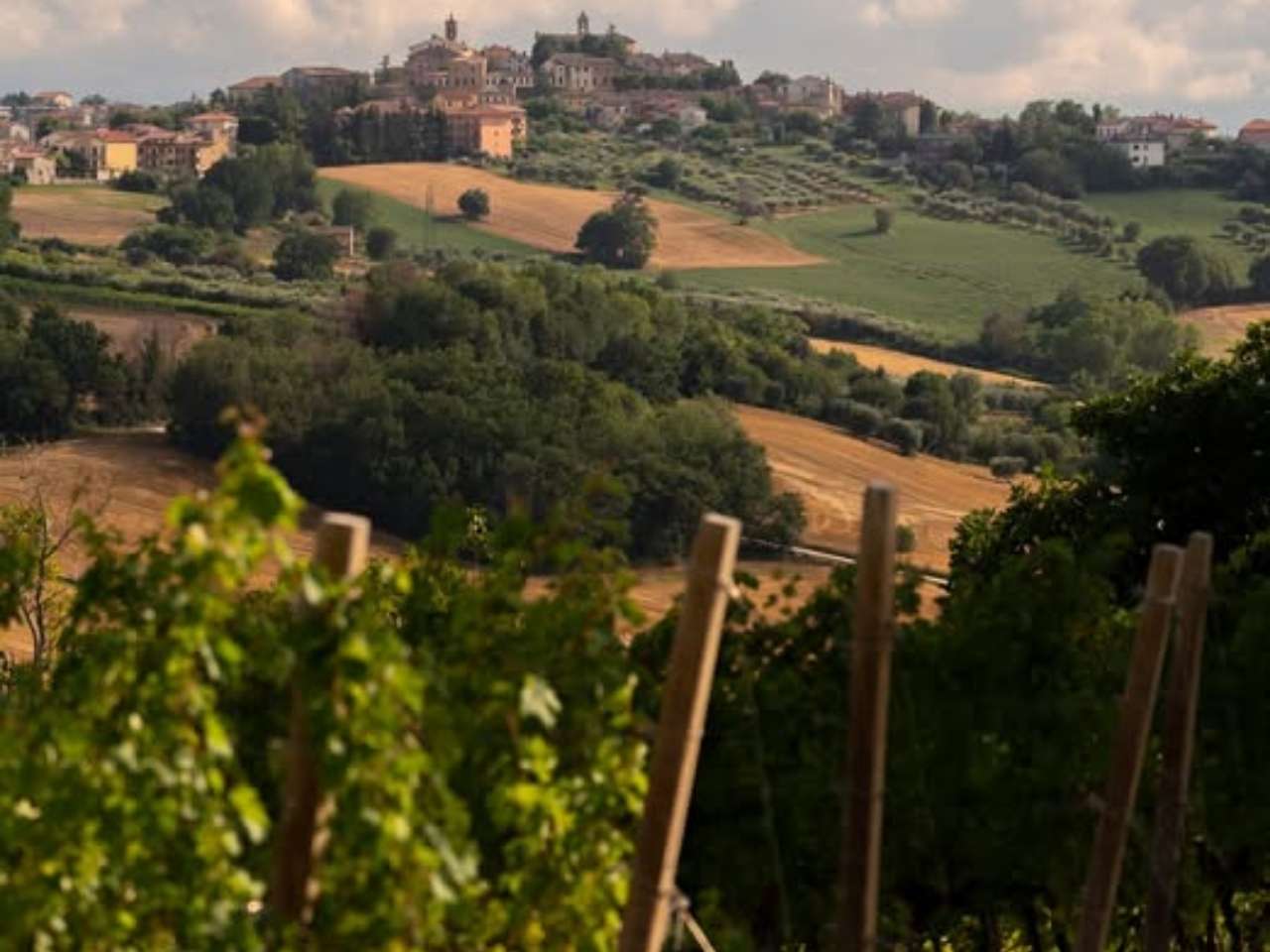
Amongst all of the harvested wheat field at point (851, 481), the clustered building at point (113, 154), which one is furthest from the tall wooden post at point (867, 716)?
the clustered building at point (113, 154)

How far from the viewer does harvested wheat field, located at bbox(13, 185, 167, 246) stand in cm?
11088

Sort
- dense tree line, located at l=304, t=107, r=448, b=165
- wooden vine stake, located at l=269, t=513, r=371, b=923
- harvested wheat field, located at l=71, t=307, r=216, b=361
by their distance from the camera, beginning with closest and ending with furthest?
1. wooden vine stake, located at l=269, t=513, r=371, b=923
2. harvested wheat field, located at l=71, t=307, r=216, b=361
3. dense tree line, located at l=304, t=107, r=448, b=165

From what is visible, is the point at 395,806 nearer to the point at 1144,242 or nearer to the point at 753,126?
the point at 1144,242

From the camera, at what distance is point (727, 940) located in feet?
35.1

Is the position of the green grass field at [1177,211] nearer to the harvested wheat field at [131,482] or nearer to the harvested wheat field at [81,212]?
the harvested wheat field at [81,212]

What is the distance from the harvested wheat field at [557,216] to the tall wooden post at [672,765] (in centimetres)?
11280

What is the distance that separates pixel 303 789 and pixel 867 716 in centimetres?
227

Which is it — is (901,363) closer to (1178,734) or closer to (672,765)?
(1178,734)

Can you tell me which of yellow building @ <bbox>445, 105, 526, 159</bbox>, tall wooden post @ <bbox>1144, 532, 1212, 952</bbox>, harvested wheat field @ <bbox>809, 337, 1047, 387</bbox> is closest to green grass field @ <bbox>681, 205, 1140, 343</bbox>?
harvested wheat field @ <bbox>809, 337, 1047, 387</bbox>

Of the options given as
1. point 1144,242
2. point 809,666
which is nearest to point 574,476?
point 809,666

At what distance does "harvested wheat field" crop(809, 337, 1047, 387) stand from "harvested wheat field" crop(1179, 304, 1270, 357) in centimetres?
909

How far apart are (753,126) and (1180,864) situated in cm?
16641

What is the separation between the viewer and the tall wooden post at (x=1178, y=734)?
1009 cm

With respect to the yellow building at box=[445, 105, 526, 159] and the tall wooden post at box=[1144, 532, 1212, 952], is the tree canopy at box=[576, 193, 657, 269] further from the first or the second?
the tall wooden post at box=[1144, 532, 1212, 952]
